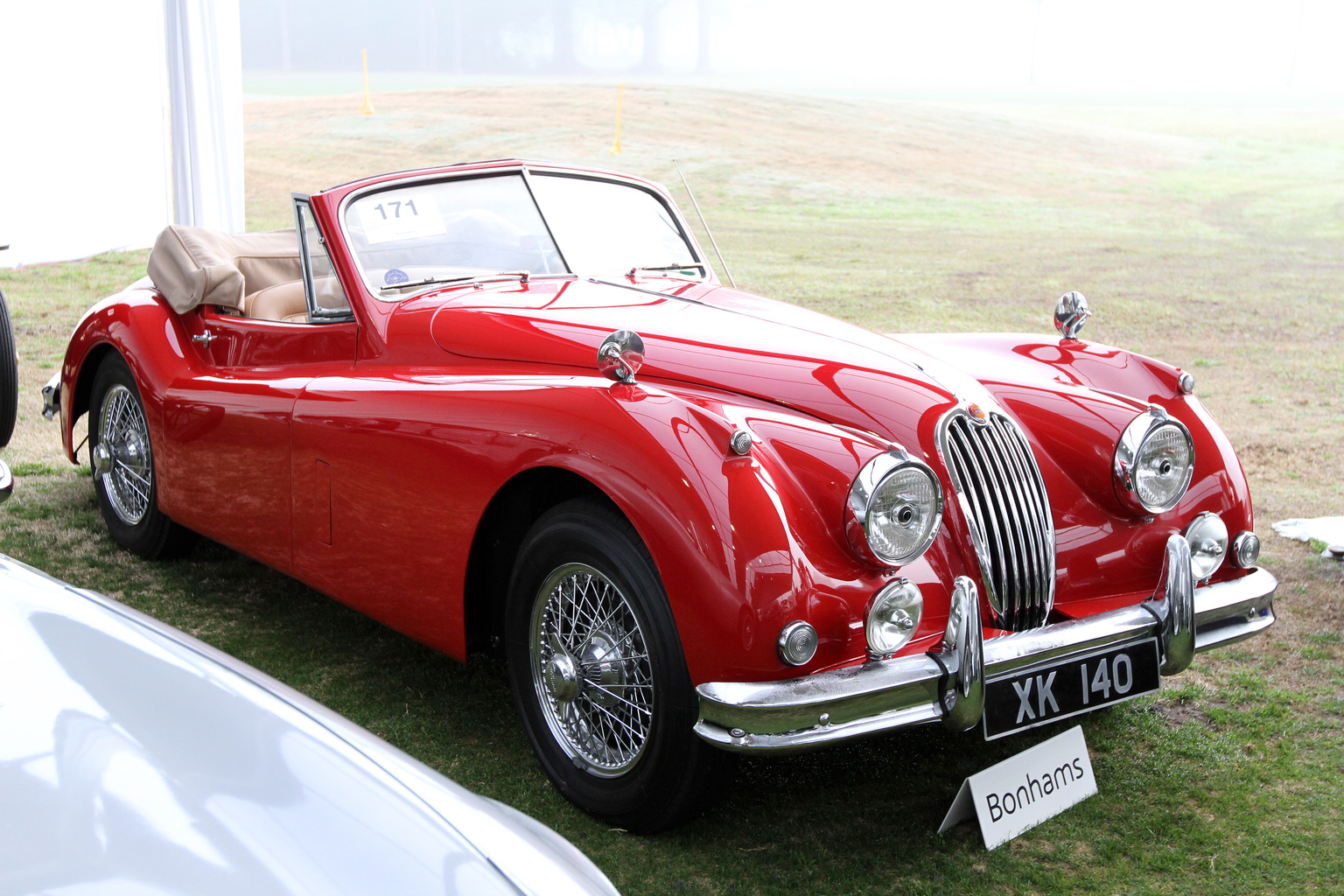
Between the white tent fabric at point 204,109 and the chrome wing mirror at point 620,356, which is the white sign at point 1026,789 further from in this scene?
the white tent fabric at point 204,109

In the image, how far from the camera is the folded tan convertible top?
396 cm

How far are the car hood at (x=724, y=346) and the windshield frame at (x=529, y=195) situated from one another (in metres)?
0.14

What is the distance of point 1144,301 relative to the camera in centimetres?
1266

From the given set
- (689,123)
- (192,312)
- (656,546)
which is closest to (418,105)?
(689,123)

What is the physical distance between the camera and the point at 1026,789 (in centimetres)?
265

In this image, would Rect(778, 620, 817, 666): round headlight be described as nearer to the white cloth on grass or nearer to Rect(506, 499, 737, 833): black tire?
Rect(506, 499, 737, 833): black tire

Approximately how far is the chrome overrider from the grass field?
0.45m

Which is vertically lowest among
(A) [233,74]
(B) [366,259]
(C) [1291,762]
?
(C) [1291,762]

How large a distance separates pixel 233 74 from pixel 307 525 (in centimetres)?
735

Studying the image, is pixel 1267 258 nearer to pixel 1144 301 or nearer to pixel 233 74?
pixel 1144 301

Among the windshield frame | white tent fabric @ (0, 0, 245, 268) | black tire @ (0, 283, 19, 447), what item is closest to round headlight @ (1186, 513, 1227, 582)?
the windshield frame

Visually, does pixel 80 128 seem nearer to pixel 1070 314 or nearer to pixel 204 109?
pixel 204 109

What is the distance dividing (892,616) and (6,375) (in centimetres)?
431

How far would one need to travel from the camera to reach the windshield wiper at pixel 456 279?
341cm
